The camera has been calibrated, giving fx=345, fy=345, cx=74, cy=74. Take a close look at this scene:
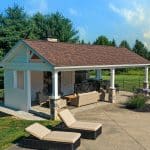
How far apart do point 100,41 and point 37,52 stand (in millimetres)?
75709

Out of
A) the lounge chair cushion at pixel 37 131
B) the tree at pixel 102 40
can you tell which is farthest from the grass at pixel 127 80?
the tree at pixel 102 40

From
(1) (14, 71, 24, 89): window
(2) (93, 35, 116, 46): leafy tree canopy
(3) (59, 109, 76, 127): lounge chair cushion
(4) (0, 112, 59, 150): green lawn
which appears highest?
(2) (93, 35, 116, 46): leafy tree canopy

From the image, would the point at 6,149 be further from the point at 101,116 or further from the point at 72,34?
the point at 72,34

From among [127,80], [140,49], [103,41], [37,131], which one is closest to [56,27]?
[127,80]

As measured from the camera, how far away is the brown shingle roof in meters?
19.1

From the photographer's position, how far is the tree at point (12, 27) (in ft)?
120

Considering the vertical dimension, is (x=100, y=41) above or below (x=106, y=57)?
above

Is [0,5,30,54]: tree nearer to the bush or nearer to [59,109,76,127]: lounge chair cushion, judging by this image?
the bush

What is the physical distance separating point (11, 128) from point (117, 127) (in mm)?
4825

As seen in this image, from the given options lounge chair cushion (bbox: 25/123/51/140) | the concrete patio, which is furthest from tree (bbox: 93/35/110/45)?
lounge chair cushion (bbox: 25/123/51/140)

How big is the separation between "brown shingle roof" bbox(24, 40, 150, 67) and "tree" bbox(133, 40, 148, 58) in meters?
66.5

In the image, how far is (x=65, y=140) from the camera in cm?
1101

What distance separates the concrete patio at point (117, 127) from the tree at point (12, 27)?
60.5 feet

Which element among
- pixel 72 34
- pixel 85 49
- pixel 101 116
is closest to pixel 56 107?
pixel 101 116
